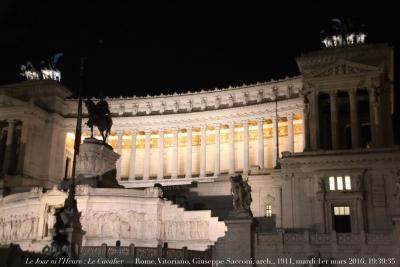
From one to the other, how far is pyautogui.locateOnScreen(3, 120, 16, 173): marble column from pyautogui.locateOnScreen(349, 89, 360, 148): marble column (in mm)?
49326

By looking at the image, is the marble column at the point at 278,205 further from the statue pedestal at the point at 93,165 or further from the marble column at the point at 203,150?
the marble column at the point at 203,150

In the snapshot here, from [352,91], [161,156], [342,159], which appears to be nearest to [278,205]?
[342,159]

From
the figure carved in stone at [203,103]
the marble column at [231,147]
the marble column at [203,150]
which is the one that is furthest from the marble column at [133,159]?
the marble column at [231,147]

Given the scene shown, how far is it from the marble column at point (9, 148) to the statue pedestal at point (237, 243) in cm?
5199

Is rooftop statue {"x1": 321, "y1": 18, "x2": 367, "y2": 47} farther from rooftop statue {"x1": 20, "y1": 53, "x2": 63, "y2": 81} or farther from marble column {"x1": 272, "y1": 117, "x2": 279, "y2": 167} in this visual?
rooftop statue {"x1": 20, "y1": 53, "x2": 63, "y2": 81}

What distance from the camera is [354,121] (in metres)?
68.8

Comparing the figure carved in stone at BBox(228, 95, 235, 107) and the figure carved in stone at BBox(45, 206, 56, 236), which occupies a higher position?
the figure carved in stone at BBox(228, 95, 235, 107)

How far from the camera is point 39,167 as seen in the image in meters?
87.6

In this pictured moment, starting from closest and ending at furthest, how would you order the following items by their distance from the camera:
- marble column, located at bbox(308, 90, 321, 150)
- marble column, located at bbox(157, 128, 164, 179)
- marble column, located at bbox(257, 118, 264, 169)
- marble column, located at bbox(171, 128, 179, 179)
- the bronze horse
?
the bronze horse → marble column, located at bbox(308, 90, 321, 150) → marble column, located at bbox(257, 118, 264, 169) → marble column, located at bbox(171, 128, 179, 179) → marble column, located at bbox(157, 128, 164, 179)

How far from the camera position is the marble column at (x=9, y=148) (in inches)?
3282

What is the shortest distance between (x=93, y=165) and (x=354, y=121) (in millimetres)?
33202

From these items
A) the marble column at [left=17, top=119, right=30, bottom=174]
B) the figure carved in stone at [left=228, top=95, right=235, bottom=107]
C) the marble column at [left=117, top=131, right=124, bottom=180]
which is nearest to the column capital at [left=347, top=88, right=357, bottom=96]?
the figure carved in stone at [left=228, top=95, right=235, bottom=107]

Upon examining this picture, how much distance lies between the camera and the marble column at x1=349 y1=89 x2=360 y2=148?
68.4 m

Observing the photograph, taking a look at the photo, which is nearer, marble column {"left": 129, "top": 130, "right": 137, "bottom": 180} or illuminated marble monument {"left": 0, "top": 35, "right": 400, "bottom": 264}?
illuminated marble monument {"left": 0, "top": 35, "right": 400, "bottom": 264}
